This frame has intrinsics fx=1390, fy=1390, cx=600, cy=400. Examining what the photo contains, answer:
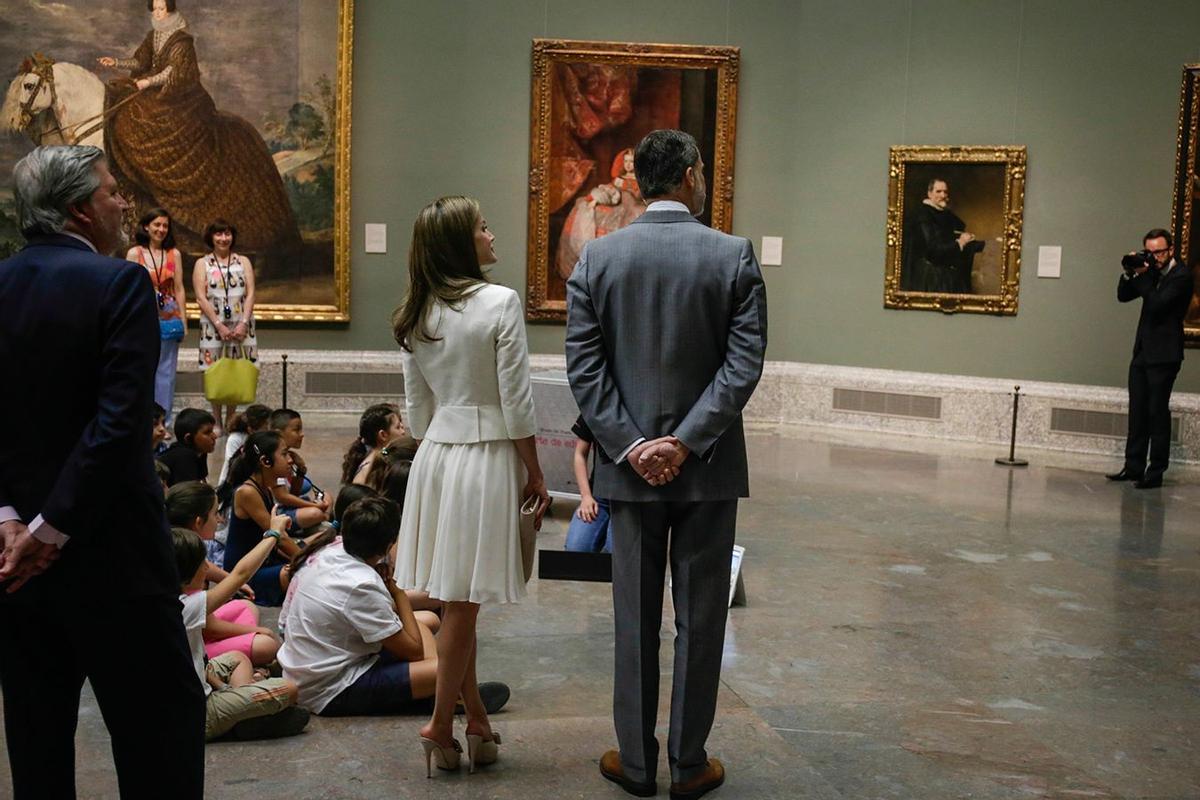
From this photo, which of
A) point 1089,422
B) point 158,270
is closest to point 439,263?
point 158,270

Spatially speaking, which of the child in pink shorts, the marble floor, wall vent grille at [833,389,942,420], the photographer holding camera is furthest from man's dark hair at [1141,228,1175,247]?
the child in pink shorts

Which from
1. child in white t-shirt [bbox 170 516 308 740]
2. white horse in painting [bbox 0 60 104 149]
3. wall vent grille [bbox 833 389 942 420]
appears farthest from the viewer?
wall vent grille [bbox 833 389 942 420]

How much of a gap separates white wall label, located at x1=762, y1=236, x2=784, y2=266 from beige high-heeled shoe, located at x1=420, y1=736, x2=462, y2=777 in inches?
434

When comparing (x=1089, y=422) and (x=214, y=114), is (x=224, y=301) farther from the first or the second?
(x=1089, y=422)

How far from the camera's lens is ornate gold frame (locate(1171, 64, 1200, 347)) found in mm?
12961

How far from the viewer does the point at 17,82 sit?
1359 centimetres

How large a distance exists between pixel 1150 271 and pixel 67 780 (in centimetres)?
1076

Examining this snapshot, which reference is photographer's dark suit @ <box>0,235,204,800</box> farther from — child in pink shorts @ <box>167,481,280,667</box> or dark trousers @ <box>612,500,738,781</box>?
child in pink shorts @ <box>167,481,280,667</box>

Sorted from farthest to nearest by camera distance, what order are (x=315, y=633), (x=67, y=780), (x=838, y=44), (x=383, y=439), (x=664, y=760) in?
(x=838, y=44) → (x=383, y=439) → (x=315, y=633) → (x=664, y=760) → (x=67, y=780)

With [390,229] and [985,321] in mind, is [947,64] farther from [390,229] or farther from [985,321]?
[390,229]

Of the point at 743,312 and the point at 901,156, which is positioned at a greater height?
the point at 901,156

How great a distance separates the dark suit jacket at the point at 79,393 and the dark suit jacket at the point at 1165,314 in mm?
10478

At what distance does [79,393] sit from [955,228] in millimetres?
12052

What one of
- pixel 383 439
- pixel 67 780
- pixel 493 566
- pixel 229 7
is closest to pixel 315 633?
pixel 493 566
